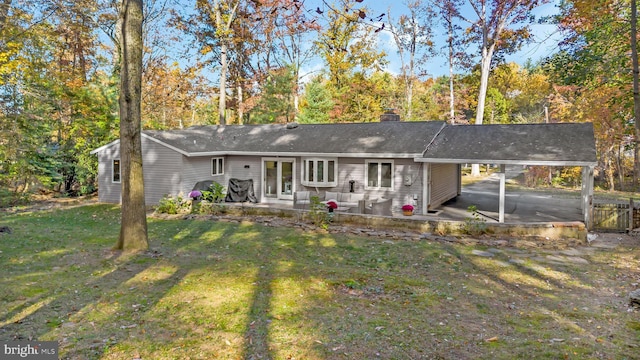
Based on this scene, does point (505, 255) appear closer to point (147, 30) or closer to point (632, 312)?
point (632, 312)

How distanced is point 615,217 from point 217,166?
603 inches

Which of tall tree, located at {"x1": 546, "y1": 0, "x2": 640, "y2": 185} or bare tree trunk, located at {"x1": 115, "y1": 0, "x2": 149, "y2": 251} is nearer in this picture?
bare tree trunk, located at {"x1": 115, "y1": 0, "x2": 149, "y2": 251}

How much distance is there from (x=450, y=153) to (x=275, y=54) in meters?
25.5

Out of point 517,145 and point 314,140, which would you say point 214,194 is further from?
point 517,145

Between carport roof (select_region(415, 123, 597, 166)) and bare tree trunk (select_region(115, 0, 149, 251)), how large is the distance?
29.2 feet

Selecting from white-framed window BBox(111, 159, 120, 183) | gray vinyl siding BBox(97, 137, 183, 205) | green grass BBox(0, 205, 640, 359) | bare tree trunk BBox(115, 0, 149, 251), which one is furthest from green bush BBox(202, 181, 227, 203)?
bare tree trunk BBox(115, 0, 149, 251)

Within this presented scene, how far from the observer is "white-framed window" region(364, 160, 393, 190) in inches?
581

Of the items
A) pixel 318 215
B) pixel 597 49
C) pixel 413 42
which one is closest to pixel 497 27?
pixel 413 42

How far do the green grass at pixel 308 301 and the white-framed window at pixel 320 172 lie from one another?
5462 mm

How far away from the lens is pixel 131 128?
8930mm

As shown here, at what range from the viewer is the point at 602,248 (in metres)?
10.5

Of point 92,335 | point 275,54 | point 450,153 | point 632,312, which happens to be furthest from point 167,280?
point 275,54

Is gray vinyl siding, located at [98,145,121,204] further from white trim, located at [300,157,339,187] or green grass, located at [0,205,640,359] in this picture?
white trim, located at [300,157,339,187]

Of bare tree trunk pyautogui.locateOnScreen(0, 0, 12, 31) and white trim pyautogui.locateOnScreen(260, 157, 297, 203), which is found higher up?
bare tree trunk pyautogui.locateOnScreen(0, 0, 12, 31)
